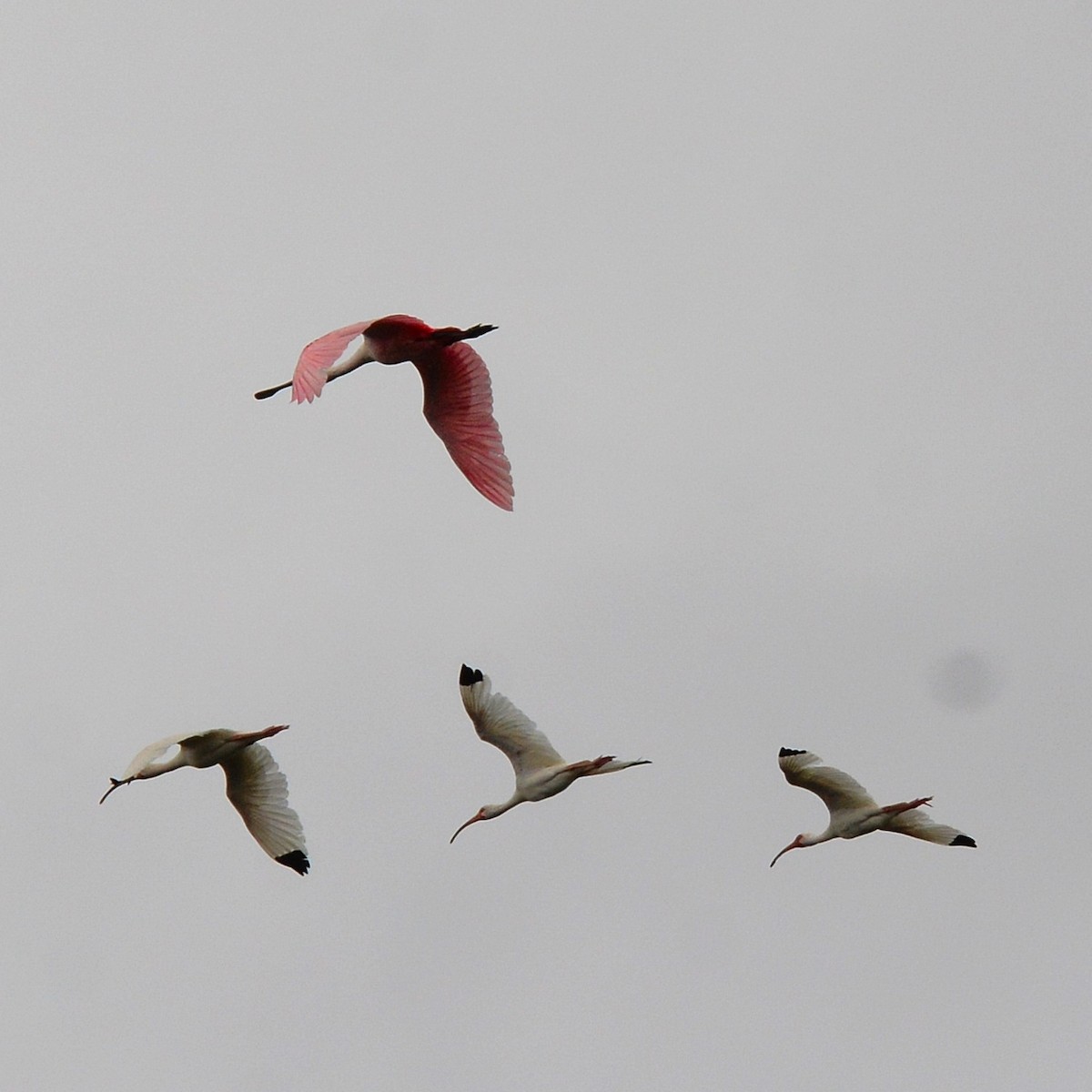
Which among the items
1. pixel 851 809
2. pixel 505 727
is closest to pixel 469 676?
pixel 505 727

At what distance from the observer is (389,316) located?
19781 mm

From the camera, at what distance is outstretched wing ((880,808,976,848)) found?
2455 centimetres

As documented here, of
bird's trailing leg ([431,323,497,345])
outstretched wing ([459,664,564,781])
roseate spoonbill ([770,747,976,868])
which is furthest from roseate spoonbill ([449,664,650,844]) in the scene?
bird's trailing leg ([431,323,497,345])

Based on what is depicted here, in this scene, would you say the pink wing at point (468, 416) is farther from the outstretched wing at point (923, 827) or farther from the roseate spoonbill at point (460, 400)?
the outstretched wing at point (923, 827)

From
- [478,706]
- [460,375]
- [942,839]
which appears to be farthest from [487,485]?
[942,839]

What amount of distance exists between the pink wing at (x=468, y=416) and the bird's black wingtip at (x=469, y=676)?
310 centimetres

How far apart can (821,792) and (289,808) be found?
5184mm

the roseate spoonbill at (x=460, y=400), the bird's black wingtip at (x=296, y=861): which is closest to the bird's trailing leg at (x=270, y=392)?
the roseate spoonbill at (x=460, y=400)

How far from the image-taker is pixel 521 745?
2416 cm

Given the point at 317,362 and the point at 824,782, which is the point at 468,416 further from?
the point at 824,782

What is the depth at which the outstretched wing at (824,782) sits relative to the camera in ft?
78.9

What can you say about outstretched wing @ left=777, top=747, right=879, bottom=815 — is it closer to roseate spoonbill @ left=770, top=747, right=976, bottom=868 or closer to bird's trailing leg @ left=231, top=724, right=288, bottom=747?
roseate spoonbill @ left=770, top=747, right=976, bottom=868

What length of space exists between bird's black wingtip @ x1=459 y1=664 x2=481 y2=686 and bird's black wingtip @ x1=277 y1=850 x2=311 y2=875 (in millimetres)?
2467

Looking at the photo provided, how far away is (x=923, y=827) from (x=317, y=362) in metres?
9.68
